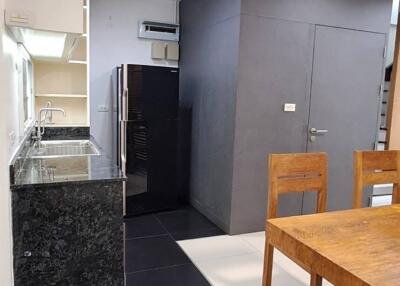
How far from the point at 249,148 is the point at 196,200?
1150mm

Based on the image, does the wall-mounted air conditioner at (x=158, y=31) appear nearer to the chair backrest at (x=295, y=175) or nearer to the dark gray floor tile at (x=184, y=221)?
the dark gray floor tile at (x=184, y=221)

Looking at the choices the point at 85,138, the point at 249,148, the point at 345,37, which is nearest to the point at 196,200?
the point at 249,148

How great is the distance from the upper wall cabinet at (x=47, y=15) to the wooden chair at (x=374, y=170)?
6.02ft

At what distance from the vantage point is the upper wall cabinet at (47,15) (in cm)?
173

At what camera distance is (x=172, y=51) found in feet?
14.3

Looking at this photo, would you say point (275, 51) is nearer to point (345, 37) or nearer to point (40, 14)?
point (345, 37)

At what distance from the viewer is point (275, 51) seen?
325cm

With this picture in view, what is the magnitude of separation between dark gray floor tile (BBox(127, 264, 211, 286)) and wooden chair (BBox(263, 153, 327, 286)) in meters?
0.71

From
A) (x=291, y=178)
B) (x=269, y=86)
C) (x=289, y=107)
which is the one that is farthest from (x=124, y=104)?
(x=291, y=178)

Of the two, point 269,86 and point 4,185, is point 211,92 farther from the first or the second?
point 4,185

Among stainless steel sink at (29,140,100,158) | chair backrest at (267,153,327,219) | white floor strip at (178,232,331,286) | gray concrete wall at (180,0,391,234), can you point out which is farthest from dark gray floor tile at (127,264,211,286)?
stainless steel sink at (29,140,100,158)

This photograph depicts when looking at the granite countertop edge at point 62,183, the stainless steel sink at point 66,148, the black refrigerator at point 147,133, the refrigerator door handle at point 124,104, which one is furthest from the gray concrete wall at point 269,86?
the granite countertop edge at point 62,183

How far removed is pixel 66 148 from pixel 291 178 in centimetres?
226

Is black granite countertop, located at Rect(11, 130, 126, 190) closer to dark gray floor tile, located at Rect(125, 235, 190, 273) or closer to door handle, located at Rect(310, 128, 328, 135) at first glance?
dark gray floor tile, located at Rect(125, 235, 190, 273)
